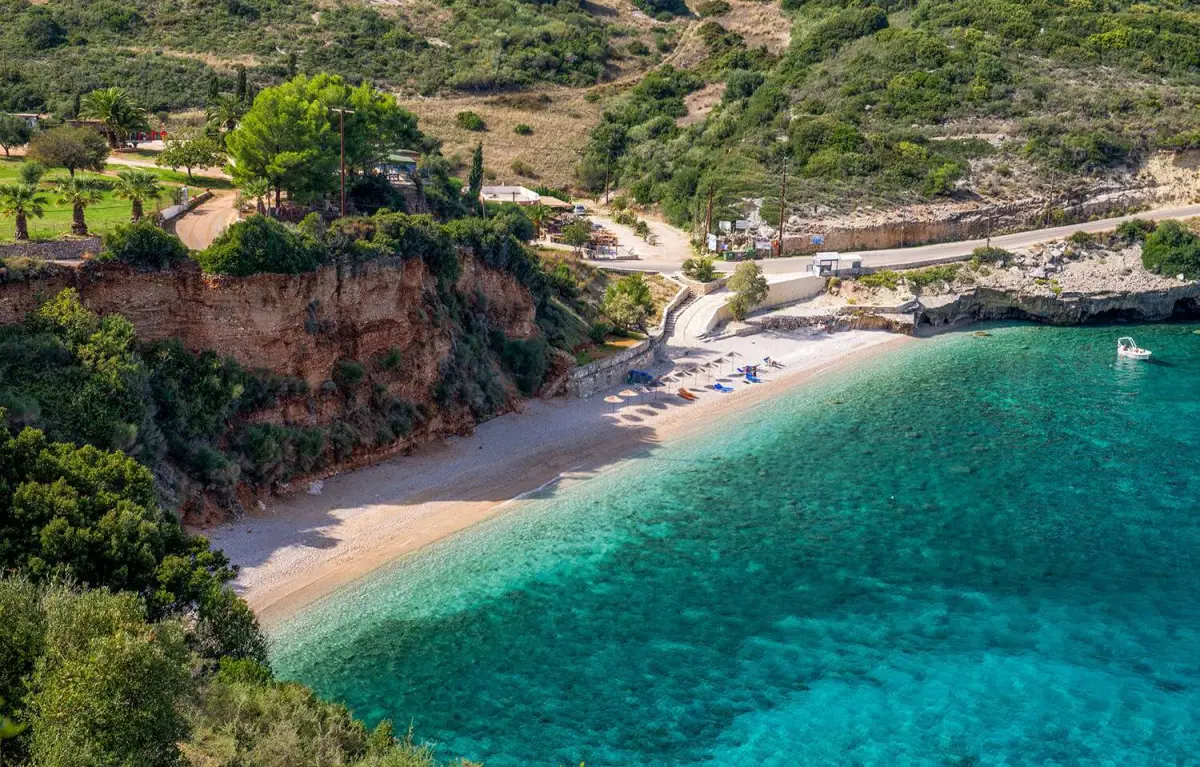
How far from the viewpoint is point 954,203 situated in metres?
73.6

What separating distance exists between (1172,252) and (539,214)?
3961 centimetres

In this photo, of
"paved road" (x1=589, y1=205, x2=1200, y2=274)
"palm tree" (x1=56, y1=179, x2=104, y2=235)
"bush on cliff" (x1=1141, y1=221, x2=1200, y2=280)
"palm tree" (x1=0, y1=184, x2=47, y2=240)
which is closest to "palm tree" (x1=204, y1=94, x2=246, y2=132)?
"palm tree" (x1=56, y1=179, x2=104, y2=235)

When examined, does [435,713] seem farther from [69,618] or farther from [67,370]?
[67,370]

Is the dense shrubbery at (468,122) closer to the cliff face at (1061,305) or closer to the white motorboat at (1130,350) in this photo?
the cliff face at (1061,305)

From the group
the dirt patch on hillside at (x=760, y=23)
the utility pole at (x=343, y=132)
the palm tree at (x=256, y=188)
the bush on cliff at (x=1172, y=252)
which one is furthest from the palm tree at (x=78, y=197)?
the dirt patch on hillside at (x=760, y=23)

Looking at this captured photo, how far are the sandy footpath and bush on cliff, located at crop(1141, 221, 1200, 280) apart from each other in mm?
28682

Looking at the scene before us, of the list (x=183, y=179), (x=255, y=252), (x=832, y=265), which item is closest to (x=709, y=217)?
(x=832, y=265)

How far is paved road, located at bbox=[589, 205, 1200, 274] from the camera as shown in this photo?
65188 millimetres

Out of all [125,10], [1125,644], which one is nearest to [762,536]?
[1125,644]

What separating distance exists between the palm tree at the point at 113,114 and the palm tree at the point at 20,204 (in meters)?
18.8

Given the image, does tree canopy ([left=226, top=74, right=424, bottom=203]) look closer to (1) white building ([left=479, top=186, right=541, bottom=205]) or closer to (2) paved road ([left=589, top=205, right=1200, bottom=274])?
(2) paved road ([left=589, top=205, right=1200, bottom=274])

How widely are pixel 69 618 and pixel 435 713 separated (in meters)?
9.95

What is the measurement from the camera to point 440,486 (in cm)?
3794

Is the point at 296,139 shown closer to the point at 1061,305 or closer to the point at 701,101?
the point at 1061,305
